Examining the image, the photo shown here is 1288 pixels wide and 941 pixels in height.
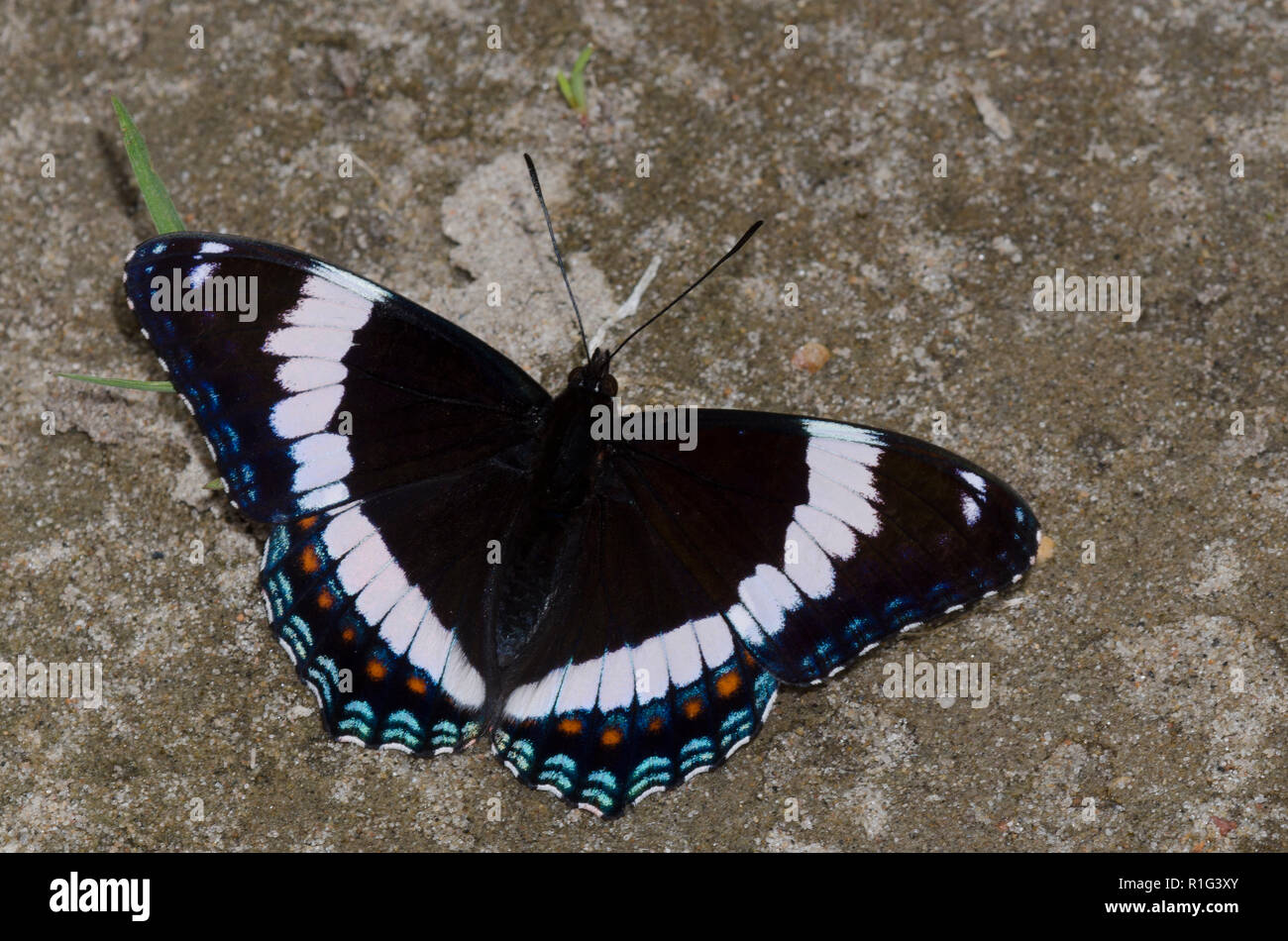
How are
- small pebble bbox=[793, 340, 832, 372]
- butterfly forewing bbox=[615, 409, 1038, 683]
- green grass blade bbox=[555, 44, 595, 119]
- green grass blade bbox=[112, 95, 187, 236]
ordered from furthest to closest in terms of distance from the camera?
green grass blade bbox=[555, 44, 595, 119], small pebble bbox=[793, 340, 832, 372], green grass blade bbox=[112, 95, 187, 236], butterfly forewing bbox=[615, 409, 1038, 683]

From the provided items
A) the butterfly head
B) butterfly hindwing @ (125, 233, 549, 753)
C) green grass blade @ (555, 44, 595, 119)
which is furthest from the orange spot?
green grass blade @ (555, 44, 595, 119)

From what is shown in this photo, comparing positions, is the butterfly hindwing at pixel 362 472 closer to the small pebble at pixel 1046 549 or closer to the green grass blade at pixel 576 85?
the green grass blade at pixel 576 85

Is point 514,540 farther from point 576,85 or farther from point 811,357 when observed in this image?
point 576,85

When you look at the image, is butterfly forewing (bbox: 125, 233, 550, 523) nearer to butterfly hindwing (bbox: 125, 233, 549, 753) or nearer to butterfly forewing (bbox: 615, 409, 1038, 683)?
butterfly hindwing (bbox: 125, 233, 549, 753)

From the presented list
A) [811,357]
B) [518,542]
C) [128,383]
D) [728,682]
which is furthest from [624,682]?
[128,383]

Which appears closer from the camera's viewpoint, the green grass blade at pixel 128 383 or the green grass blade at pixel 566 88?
the green grass blade at pixel 128 383

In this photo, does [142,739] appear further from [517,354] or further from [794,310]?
[794,310]

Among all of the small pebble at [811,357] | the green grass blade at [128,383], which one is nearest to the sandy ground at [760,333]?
the small pebble at [811,357]

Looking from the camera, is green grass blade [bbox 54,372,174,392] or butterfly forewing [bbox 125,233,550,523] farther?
green grass blade [bbox 54,372,174,392]
